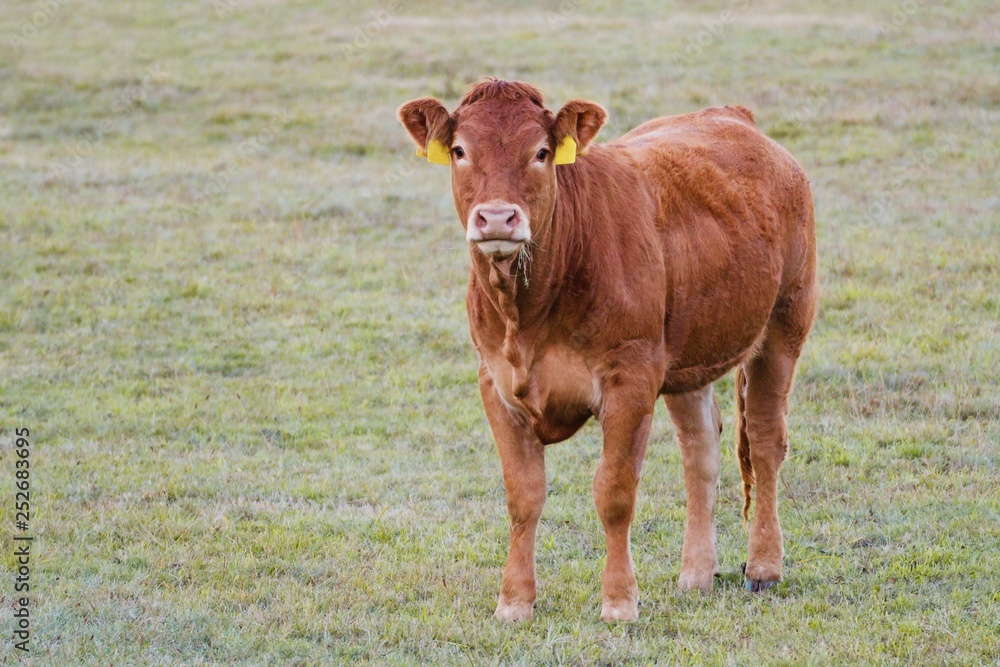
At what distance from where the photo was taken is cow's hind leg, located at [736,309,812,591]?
650cm

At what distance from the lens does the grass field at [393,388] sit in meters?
5.58

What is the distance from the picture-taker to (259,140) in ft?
65.6

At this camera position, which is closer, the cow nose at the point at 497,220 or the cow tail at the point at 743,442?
the cow nose at the point at 497,220

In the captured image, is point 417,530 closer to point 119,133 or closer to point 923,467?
point 923,467

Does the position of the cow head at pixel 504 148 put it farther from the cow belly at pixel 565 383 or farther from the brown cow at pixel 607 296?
the cow belly at pixel 565 383

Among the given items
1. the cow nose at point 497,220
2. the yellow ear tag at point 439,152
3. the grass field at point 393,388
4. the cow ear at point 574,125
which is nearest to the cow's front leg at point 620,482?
the grass field at point 393,388

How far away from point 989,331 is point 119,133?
1538 centimetres

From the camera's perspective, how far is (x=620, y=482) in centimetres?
551

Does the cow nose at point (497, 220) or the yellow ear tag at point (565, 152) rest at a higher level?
the yellow ear tag at point (565, 152)

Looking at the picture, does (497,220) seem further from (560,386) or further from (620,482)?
(620,482)

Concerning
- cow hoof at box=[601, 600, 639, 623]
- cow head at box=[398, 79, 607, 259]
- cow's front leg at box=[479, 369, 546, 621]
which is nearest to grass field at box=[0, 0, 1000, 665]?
cow hoof at box=[601, 600, 639, 623]

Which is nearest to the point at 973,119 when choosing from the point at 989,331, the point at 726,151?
the point at 989,331

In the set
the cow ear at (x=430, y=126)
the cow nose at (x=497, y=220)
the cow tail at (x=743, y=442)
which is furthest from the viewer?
the cow tail at (x=743, y=442)

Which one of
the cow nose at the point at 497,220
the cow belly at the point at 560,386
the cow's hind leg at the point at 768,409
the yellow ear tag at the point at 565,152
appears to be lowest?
the cow's hind leg at the point at 768,409
